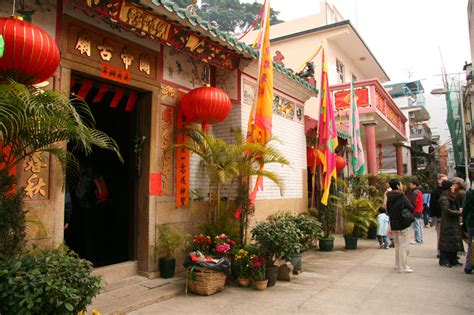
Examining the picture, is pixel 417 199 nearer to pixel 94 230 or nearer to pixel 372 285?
pixel 372 285

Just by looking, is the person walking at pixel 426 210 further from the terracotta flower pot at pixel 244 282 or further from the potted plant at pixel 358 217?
the terracotta flower pot at pixel 244 282

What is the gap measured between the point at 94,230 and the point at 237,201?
3170mm

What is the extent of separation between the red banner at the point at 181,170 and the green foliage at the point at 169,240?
0.56 m

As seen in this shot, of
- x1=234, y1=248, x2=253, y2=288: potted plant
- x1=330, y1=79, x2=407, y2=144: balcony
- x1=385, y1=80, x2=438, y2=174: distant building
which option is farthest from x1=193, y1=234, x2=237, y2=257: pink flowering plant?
x1=385, y1=80, x2=438, y2=174: distant building

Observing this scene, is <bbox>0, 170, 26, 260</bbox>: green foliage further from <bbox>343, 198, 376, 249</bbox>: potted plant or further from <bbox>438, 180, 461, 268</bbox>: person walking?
<bbox>343, 198, 376, 249</bbox>: potted plant

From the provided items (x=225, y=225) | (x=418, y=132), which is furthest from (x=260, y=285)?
(x=418, y=132)

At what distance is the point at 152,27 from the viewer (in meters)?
5.32

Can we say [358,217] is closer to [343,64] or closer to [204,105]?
[204,105]

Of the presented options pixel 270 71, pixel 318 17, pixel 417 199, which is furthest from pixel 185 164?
pixel 318 17

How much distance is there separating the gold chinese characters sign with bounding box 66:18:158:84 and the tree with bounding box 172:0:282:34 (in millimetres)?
24257

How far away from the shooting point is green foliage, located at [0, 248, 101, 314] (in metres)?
2.84

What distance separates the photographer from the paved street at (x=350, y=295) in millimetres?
4594

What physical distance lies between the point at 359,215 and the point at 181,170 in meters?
6.19

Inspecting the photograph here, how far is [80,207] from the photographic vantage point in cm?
700
